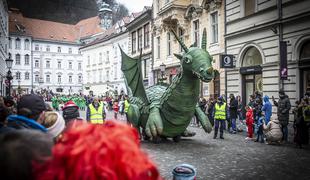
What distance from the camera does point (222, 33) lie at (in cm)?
1920

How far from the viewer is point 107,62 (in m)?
48.9

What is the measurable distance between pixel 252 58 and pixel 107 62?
34.4m

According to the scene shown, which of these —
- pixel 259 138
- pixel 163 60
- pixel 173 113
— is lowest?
pixel 259 138

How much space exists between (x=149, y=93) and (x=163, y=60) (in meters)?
17.8

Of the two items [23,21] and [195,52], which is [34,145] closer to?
[195,52]

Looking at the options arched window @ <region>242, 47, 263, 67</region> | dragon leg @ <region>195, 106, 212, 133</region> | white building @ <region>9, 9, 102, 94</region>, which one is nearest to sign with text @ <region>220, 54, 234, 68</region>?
arched window @ <region>242, 47, 263, 67</region>

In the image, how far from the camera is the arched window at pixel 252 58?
54.1ft

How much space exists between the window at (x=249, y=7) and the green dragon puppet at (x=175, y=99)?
917 cm

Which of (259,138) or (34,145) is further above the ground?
(34,145)

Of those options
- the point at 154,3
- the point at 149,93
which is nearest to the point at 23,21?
the point at 154,3

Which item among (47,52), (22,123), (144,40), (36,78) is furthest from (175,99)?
(47,52)

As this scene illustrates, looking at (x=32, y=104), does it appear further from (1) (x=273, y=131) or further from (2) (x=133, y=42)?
(2) (x=133, y=42)

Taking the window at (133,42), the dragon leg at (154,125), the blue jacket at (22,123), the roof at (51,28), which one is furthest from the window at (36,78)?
the blue jacket at (22,123)

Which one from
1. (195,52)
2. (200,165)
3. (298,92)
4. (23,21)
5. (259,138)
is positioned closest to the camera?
(200,165)
